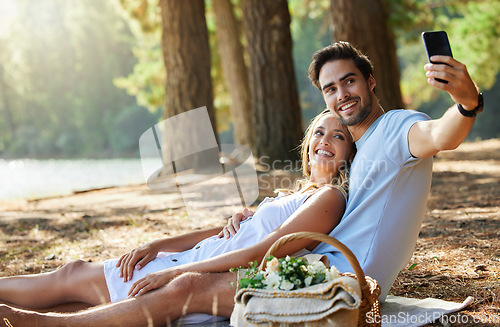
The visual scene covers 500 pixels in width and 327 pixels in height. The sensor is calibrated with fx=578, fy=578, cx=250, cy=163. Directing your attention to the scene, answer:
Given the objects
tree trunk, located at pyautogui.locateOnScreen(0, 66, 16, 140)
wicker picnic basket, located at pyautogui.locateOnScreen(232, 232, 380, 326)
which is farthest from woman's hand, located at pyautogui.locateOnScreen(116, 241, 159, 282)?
tree trunk, located at pyautogui.locateOnScreen(0, 66, 16, 140)

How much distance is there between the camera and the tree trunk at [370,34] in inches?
384

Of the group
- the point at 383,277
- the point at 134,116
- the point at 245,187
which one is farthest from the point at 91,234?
the point at 134,116

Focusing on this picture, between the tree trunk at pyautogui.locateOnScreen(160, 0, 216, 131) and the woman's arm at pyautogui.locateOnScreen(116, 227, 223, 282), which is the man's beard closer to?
the woman's arm at pyautogui.locateOnScreen(116, 227, 223, 282)

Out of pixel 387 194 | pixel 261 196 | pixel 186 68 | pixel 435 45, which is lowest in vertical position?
pixel 261 196

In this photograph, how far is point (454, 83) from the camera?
7.82 feet

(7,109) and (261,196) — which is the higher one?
(7,109)

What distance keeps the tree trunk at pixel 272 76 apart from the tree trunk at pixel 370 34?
3.16ft

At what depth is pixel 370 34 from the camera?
9883 millimetres

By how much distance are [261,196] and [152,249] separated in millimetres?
4334

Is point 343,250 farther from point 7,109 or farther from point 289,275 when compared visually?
point 7,109

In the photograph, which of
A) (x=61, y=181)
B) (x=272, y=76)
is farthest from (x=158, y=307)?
(x=61, y=181)

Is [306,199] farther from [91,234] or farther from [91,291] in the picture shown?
[91,234]

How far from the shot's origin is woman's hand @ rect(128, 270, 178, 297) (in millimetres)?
2904

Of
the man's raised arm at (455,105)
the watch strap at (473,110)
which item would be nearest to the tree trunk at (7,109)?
the man's raised arm at (455,105)
